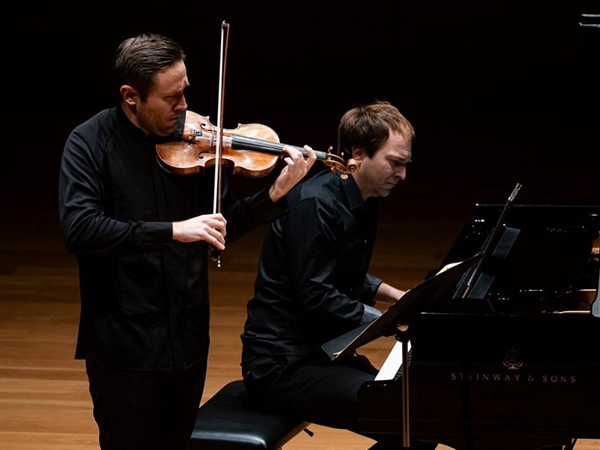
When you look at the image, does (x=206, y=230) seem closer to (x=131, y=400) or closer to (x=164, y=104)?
(x=164, y=104)

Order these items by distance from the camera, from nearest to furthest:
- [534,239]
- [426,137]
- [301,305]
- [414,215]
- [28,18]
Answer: [301,305]
[534,239]
[414,215]
[426,137]
[28,18]

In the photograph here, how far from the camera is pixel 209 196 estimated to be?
2.71 m

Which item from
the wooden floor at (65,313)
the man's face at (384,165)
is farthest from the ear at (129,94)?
the wooden floor at (65,313)

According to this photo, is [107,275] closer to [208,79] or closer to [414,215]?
[414,215]

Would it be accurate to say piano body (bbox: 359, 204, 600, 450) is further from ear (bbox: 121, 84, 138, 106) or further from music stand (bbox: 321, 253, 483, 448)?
ear (bbox: 121, 84, 138, 106)

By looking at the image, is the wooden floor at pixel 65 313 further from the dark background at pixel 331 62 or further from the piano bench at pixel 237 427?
the dark background at pixel 331 62

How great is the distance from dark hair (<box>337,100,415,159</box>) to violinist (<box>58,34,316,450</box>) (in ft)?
1.82

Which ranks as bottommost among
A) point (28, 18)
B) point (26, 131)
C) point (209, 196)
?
point (26, 131)

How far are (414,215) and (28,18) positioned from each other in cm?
442

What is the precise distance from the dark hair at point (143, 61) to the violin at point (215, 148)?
0.43ft

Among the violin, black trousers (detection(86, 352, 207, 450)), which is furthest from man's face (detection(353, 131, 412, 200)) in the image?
black trousers (detection(86, 352, 207, 450))

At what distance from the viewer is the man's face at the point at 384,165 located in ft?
10.4

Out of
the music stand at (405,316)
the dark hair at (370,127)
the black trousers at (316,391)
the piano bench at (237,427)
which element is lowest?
the piano bench at (237,427)

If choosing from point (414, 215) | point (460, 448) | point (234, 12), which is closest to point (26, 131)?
point (234, 12)
